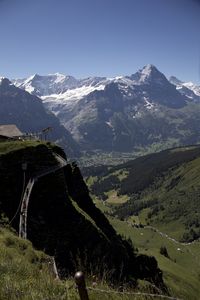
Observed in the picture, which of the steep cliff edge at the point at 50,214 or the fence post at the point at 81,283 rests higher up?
the fence post at the point at 81,283

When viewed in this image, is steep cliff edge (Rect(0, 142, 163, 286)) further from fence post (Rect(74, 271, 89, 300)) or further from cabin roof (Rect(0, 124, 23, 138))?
cabin roof (Rect(0, 124, 23, 138))

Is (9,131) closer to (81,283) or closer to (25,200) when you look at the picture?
(25,200)

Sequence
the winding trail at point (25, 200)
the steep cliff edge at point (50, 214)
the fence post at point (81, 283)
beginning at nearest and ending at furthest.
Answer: the fence post at point (81, 283) < the winding trail at point (25, 200) < the steep cliff edge at point (50, 214)

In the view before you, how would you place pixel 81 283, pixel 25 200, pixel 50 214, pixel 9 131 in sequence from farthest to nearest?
1. pixel 9 131
2. pixel 50 214
3. pixel 25 200
4. pixel 81 283

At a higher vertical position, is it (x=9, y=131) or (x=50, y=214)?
(x=9, y=131)

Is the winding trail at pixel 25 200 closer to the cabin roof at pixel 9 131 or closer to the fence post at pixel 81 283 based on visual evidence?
the fence post at pixel 81 283

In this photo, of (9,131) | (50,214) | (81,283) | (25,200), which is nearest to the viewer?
(81,283)

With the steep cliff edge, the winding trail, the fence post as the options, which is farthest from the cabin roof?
the fence post

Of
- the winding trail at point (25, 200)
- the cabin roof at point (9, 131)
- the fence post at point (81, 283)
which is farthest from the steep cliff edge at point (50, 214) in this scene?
the cabin roof at point (9, 131)

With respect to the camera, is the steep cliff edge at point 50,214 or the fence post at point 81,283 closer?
the fence post at point 81,283

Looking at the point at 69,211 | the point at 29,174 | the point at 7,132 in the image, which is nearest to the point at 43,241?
the point at 69,211

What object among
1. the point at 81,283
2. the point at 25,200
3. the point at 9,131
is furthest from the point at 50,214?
the point at 9,131

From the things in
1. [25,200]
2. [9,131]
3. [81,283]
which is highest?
[9,131]

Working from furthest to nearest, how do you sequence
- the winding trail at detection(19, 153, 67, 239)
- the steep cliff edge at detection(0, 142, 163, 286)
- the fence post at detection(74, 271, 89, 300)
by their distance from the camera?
the steep cliff edge at detection(0, 142, 163, 286), the winding trail at detection(19, 153, 67, 239), the fence post at detection(74, 271, 89, 300)
